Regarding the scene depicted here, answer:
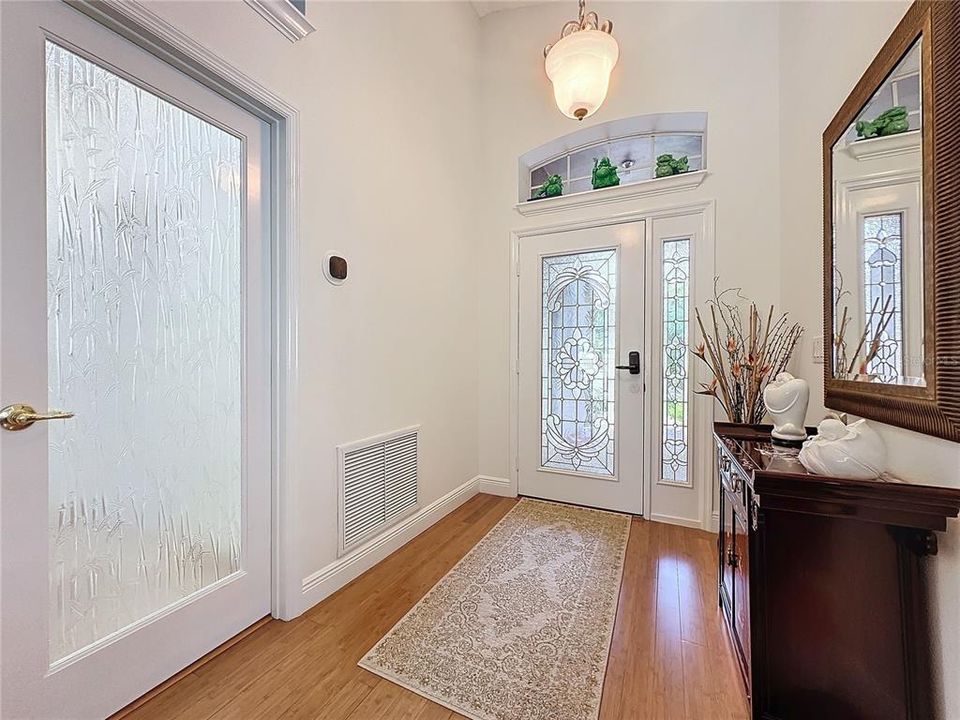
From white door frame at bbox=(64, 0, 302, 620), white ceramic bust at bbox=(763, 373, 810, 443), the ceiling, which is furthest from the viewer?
the ceiling

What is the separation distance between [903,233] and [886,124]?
38 centimetres

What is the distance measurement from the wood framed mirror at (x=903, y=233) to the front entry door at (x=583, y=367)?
143cm

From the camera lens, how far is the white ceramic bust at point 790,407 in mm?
1573

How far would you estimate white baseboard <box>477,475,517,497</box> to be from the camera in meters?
3.43

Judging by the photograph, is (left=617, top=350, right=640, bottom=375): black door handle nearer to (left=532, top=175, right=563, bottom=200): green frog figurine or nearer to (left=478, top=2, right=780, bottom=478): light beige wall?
(left=478, top=2, right=780, bottom=478): light beige wall

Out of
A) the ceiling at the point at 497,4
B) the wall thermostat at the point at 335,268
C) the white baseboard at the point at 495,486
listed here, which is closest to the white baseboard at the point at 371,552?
the white baseboard at the point at 495,486

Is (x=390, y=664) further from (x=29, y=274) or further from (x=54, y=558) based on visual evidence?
(x=29, y=274)

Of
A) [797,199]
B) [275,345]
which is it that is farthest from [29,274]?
[797,199]

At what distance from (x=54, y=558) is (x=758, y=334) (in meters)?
3.41

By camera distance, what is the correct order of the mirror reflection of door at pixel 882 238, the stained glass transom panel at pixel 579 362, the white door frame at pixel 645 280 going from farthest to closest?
the stained glass transom panel at pixel 579 362 → the white door frame at pixel 645 280 → the mirror reflection of door at pixel 882 238

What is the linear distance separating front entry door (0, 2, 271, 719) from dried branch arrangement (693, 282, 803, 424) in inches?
98.3

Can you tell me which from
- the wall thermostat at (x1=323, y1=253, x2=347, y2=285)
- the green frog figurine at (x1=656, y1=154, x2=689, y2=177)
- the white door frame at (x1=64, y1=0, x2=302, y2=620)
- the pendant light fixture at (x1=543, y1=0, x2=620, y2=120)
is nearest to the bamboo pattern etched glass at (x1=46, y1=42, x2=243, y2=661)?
the white door frame at (x1=64, y1=0, x2=302, y2=620)

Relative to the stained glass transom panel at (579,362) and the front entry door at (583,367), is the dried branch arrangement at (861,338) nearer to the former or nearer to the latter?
the front entry door at (583,367)

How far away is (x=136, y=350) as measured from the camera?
137 centimetres
